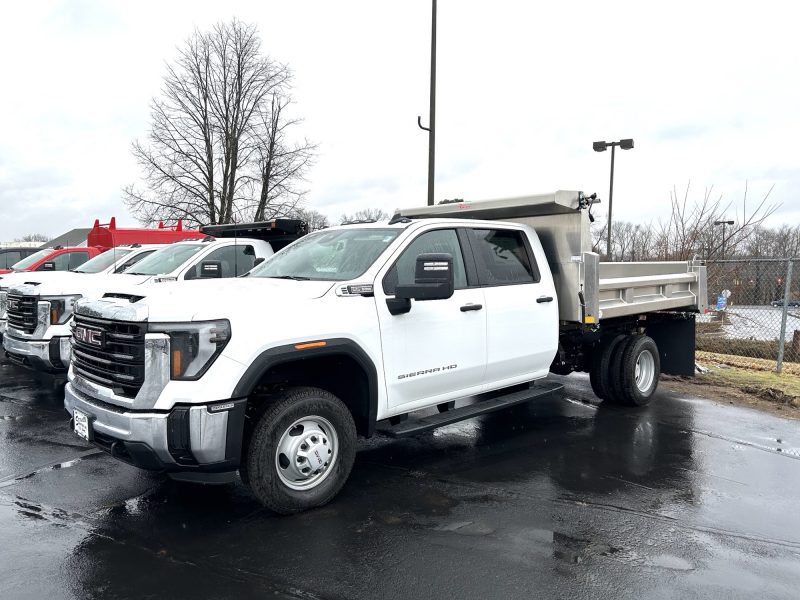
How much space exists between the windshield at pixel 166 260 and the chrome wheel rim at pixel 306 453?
17.7 feet

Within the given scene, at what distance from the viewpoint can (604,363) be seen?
24.4 ft

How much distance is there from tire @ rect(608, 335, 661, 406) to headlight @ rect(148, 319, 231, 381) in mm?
5099

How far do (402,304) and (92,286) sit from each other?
4.98 m

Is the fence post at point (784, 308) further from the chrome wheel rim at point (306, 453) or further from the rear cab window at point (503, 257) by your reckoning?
the chrome wheel rim at point (306, 453)

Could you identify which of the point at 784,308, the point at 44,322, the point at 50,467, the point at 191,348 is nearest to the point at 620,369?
the point at 784,308

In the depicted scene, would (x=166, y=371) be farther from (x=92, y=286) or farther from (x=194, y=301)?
(x=92, y=286)

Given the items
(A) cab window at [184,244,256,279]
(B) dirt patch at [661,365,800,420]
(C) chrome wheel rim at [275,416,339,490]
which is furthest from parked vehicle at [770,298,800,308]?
(C) chrome wheel rim at [275,416,339,490]

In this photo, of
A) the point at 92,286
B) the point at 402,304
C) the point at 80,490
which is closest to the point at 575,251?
the point at 402,304

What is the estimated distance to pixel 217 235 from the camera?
10047mm

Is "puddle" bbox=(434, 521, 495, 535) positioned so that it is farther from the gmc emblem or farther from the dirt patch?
the dirt patch

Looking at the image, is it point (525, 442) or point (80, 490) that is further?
point (525, 442)

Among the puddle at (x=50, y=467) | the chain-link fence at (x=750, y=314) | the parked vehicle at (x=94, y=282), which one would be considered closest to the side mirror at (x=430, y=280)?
the parked vehicle at (x=94, y=282)

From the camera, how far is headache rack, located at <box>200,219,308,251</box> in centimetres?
899

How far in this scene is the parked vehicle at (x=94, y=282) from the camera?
24.0ft
